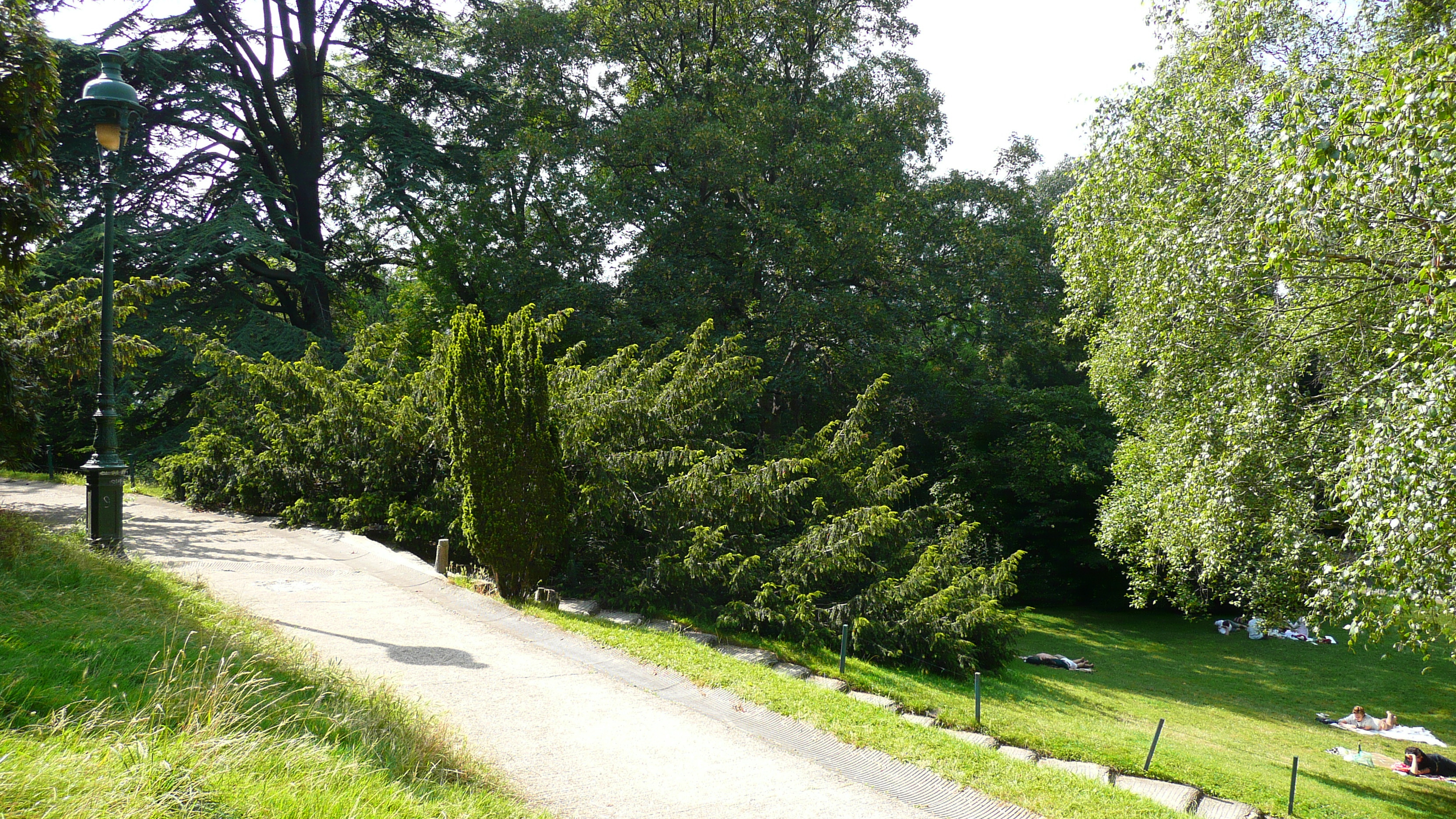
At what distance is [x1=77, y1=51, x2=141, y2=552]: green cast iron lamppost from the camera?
9367 mm

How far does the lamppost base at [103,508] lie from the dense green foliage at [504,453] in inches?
149

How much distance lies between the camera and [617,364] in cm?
1419

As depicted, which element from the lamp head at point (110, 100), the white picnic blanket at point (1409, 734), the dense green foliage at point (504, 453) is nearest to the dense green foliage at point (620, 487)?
the dense green foliage at point (504, 453)

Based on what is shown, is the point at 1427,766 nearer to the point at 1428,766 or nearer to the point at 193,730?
the point at 1428,766

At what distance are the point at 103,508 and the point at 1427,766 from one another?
1685 cm

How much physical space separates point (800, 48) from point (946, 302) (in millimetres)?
7857

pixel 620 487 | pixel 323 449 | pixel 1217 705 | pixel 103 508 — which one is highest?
pixel 323 449

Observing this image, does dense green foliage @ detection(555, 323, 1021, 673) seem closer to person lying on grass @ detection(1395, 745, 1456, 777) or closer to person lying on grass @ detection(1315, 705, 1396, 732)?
person lying on grass @ detection(1395, 745, 1456, 777)

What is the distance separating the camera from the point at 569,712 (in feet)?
21.6

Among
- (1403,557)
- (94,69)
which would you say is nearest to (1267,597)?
(1403,557)

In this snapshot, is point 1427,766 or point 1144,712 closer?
point 1427,766

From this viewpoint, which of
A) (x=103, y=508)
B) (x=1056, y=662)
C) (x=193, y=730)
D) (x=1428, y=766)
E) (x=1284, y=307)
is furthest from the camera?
(x=1056, y=662)

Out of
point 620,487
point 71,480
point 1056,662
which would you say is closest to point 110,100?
point 620,487

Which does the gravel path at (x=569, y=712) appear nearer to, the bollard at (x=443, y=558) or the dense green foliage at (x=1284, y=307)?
the bollard at (x=443, y=558)
